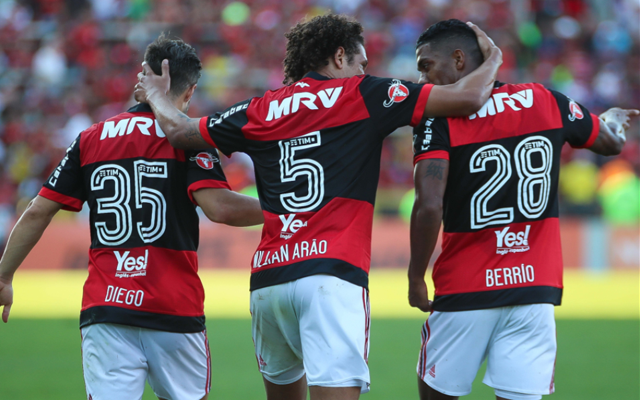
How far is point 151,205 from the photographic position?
3494 millimetres

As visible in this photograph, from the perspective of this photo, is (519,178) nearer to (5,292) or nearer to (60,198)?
(60,198)

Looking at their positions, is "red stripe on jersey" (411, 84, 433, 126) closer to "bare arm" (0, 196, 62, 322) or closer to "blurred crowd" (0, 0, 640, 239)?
"bare arm" (0, 196, 62, 322)

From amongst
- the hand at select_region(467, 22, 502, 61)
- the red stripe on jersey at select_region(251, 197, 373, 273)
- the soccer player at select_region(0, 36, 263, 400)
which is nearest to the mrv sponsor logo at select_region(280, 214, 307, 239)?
the red stripe on jersey at select_region(251, 197, 373, 273)

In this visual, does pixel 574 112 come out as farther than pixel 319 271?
Yes

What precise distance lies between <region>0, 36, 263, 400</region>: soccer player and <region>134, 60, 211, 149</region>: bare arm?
90 mm

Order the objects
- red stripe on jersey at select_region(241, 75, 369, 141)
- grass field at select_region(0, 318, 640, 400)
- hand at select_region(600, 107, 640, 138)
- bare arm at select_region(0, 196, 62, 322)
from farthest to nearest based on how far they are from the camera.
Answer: grass field at select_region(0, 318, 640, 400) < hand at select_region(600, 107, 640, 138) < bare arm at select_region(0, 196, 62, 322) < red stripe on jersey at select_region(241, 75, 369, 141)

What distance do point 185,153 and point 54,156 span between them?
1364 cm

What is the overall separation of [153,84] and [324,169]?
3.63 ft

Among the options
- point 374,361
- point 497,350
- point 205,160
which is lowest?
point 374,361

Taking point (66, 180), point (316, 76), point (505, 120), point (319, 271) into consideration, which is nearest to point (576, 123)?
point (505, 120)

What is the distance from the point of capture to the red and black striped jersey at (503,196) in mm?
3473

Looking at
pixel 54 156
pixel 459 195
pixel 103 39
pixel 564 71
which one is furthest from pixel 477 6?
pixel 459 195

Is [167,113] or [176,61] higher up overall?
[176,61]

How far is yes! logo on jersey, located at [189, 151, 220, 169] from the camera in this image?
355 cm
